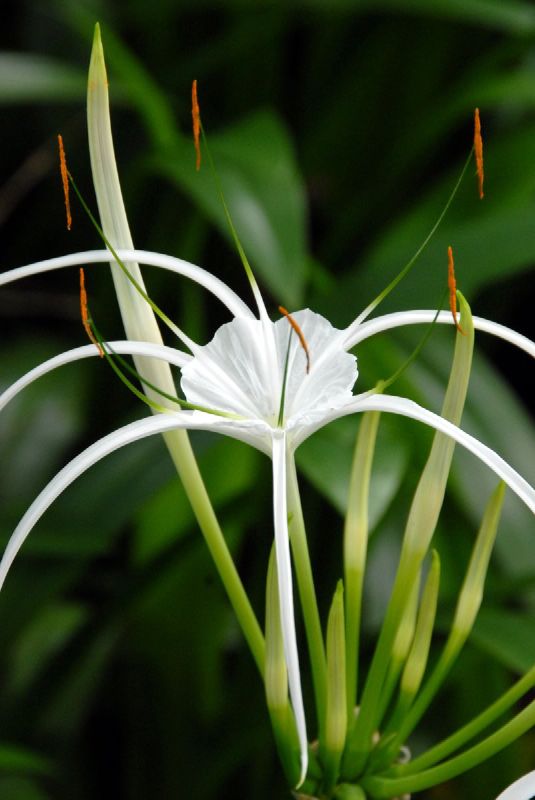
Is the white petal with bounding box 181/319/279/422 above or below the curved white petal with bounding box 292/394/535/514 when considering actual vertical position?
above

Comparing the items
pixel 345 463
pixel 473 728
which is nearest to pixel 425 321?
pixel 473 728

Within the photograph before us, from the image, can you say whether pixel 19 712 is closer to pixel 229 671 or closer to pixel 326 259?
pixel 229 671

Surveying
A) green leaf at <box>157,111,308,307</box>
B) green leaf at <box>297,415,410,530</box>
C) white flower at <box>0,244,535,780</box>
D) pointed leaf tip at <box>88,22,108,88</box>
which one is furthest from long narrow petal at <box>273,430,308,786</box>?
green leaf at <box>157,111,308,307</box>

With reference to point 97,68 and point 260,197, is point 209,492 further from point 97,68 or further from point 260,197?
point 97,68

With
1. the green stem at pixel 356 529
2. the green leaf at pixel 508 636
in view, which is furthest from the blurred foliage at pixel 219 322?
the green stem at pixel 356 529

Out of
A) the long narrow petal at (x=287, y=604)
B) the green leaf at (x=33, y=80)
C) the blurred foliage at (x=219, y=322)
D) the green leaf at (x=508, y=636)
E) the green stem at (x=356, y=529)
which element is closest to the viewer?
the long narrow petal at (x=287, y=604)

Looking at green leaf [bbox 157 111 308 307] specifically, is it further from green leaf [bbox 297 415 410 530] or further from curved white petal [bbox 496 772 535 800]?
curved white petal [bbox 496 772 535 800]

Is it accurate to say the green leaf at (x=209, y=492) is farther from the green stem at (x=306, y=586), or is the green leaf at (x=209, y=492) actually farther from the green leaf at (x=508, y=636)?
the green stem at (x=306, y=586)
